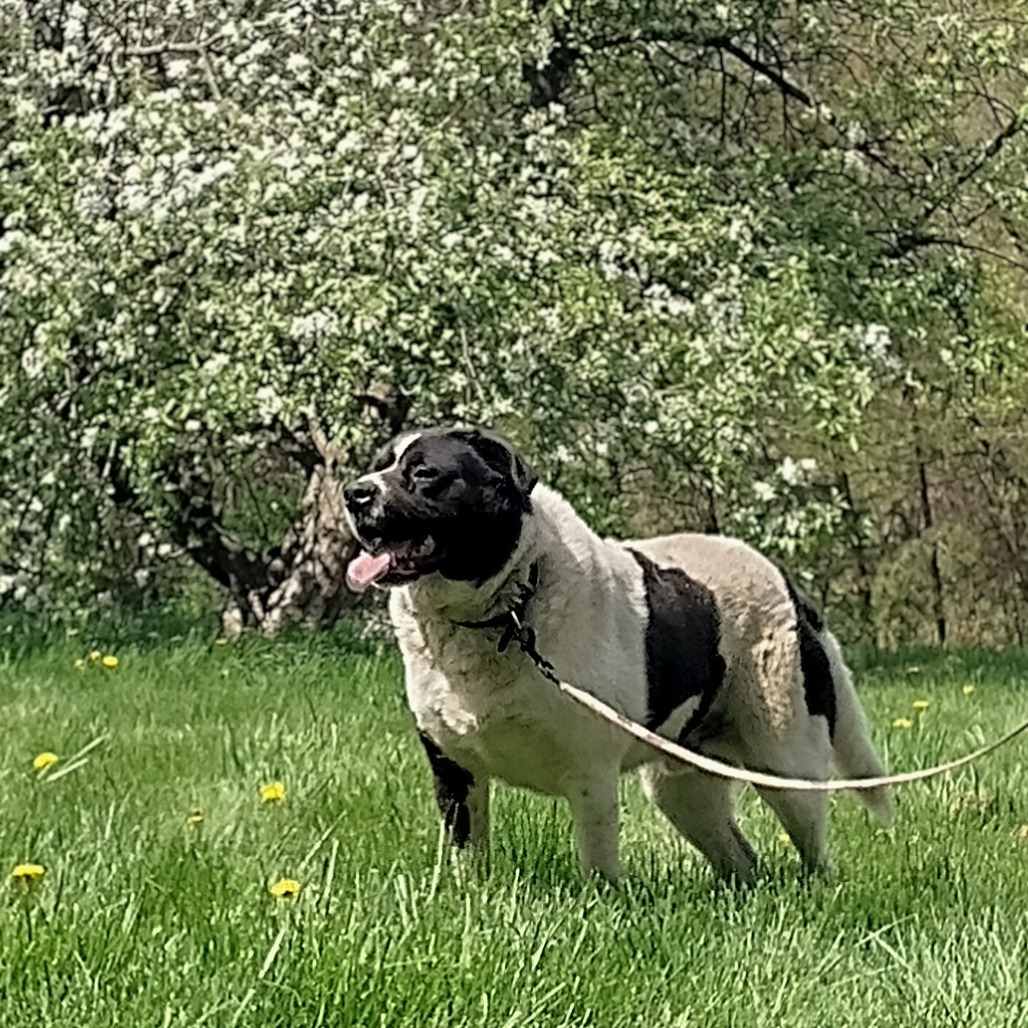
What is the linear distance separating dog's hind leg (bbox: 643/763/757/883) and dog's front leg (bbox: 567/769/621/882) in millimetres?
681

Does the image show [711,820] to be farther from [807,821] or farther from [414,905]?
[414,905]

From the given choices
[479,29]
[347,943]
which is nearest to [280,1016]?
[347,943]

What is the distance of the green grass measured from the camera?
329cm

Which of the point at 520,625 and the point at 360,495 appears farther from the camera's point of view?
the point at 520,625

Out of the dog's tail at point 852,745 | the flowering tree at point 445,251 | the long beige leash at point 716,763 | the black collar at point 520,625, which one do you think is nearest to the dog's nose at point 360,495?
the black collar at point 520,625

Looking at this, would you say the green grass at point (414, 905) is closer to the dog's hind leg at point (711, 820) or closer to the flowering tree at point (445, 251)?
the dog's hind leg at point (711, 820)

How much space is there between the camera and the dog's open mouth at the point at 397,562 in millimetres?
4355

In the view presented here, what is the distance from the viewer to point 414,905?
386 centimetres

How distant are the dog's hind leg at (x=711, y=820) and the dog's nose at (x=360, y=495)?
140 cm

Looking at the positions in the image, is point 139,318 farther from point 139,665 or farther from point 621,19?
point 621,19

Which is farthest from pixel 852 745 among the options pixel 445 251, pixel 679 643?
pixel 445 251

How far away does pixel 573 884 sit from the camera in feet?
15.7

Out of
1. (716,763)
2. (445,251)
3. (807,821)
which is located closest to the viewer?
(716,763)

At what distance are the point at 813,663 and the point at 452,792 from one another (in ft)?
3.94
